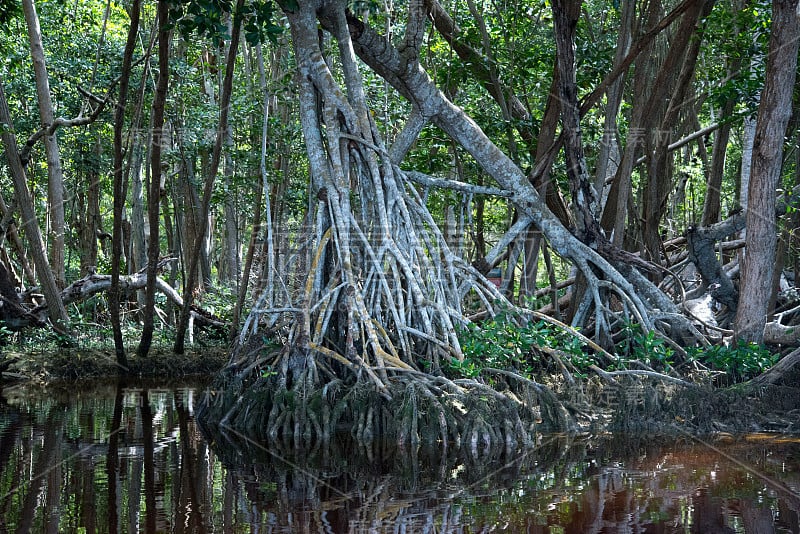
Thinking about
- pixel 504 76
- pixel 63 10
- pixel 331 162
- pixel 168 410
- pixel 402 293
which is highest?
pixel 63 10

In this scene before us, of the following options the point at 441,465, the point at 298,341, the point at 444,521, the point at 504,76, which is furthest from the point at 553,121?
the point at 444,521

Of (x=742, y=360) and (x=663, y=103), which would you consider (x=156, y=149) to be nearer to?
(x=663, y=103)

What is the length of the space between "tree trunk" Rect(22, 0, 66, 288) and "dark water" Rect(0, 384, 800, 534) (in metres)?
5.20

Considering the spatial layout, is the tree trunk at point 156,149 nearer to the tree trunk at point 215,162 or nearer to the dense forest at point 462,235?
the dense forest at point 462,235

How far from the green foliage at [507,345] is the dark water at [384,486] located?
806mm

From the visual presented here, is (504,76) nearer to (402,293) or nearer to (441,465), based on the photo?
(402,293)

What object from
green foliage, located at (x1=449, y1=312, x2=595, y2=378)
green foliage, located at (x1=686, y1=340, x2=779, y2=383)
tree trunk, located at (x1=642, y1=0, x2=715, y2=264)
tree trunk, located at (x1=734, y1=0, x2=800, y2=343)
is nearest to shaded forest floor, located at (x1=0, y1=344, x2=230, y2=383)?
green foliage, located at (x1=449, y1=312, x2=595, y2=378)

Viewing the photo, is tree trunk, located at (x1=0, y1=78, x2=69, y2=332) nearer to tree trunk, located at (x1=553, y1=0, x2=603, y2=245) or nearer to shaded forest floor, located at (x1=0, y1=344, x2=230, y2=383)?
shaded forest floor, located at (x1=0, y1=344, x2=230, y2=383)

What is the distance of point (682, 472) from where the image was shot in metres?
5.91

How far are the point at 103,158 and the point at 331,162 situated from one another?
361 inches

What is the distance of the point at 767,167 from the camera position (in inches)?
309

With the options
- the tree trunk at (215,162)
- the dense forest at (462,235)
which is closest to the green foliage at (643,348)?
the dense forest at (462,235)

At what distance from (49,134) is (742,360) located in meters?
8.16

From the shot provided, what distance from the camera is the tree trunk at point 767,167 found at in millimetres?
7660
